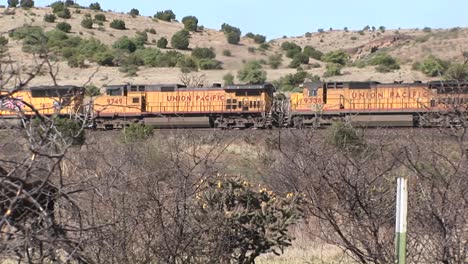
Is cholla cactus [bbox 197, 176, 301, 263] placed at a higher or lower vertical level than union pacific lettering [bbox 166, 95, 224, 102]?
lower

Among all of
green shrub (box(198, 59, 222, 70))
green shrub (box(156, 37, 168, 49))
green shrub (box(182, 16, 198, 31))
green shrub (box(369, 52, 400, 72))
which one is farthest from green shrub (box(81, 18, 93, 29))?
green shrub (box(369, 52, 400, 72))

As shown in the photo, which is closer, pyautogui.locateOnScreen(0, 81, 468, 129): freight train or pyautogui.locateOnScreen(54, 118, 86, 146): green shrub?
pyautogui.locateOnScreen(54, 118, 86, 146): green shrub

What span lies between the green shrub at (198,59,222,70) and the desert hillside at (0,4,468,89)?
124 centimetres

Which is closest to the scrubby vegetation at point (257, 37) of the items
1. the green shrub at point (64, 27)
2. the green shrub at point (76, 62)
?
the green shrub at point (64, 27)

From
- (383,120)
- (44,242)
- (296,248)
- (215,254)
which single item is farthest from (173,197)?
(383,120)

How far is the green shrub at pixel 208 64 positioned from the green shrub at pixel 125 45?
9.33 m

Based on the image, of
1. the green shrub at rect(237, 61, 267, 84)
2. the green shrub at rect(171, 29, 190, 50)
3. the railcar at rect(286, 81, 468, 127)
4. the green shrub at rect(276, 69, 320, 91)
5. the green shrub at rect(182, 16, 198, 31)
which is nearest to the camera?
the railcar at rect(286, 81, 468, 127)

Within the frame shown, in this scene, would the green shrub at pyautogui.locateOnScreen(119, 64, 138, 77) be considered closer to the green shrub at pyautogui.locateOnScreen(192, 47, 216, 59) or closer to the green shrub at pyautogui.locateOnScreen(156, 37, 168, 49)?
the green shrub at pyautogui.locateOnScreen(192, 47, 216, 59)

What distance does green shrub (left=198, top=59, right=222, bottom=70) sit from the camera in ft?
238

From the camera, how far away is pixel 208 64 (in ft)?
238

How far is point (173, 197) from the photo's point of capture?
789 cm

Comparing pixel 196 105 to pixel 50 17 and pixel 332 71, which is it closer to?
pixel 332 71

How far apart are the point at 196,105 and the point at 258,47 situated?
51368mm

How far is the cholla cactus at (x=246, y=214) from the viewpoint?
28.9ft
